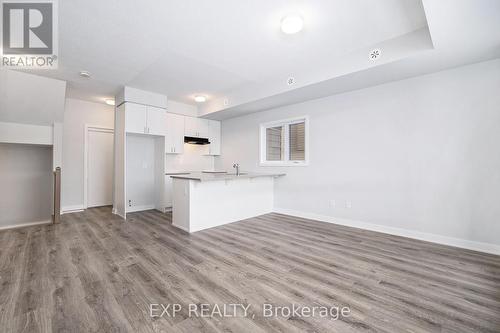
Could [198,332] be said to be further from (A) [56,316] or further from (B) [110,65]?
(B) [110,65]

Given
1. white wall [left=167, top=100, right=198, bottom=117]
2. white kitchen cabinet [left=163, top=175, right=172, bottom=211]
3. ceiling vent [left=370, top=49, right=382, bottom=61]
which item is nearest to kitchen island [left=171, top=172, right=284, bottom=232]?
white kitchen cabinet [left=163, top=175, right=172, bottom=211]

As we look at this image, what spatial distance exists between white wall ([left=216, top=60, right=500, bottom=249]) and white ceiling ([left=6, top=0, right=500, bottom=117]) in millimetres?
373

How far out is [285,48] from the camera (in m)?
3.07

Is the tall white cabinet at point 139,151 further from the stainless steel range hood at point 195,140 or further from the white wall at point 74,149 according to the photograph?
the white wall at point 74,149

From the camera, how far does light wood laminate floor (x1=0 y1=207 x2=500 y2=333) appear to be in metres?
1.61

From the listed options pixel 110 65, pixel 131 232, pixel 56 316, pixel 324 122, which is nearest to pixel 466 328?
pixel 56 316

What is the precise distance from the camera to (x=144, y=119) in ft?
15.9

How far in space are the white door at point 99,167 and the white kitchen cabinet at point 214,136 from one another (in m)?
2.55

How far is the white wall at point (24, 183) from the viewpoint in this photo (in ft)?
15.9

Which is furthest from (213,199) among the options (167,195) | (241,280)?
(241,280)

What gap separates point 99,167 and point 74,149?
685 millimetres

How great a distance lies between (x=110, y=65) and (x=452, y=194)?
535 cm

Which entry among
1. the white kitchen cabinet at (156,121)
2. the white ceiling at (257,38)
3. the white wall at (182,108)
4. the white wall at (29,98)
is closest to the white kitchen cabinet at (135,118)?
the white kitchen cabinet at (156,121)

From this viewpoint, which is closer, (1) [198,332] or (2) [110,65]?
(1) [198,332]
